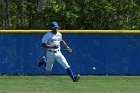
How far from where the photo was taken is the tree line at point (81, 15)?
2573 centimetres

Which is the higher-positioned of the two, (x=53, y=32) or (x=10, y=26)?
(x=53, y=32)

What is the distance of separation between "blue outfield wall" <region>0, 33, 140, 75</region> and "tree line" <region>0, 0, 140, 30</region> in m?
5.23

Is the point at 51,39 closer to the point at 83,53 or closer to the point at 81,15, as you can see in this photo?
the point at 83,53

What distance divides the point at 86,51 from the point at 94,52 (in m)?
0.30

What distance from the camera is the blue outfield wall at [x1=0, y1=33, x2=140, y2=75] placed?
1998 cm

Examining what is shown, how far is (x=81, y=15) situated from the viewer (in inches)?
1028

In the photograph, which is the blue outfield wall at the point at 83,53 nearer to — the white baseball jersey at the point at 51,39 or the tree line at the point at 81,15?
the white baseball jersey at the point at 51,39

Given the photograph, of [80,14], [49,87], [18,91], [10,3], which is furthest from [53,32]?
[10,3]

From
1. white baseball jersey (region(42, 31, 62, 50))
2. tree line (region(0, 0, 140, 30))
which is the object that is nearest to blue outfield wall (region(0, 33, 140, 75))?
white baseball jersey (region(42, 31, 62, 50))

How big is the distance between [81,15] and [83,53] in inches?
244

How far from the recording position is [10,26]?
27625 mm

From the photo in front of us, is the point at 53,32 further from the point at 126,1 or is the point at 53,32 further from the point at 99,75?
the point at 126,1

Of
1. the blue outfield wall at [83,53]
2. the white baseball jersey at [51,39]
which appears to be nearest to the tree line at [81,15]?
the blue outfield wall at [83,53]

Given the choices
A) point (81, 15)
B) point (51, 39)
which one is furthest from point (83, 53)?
point (81, 15)
